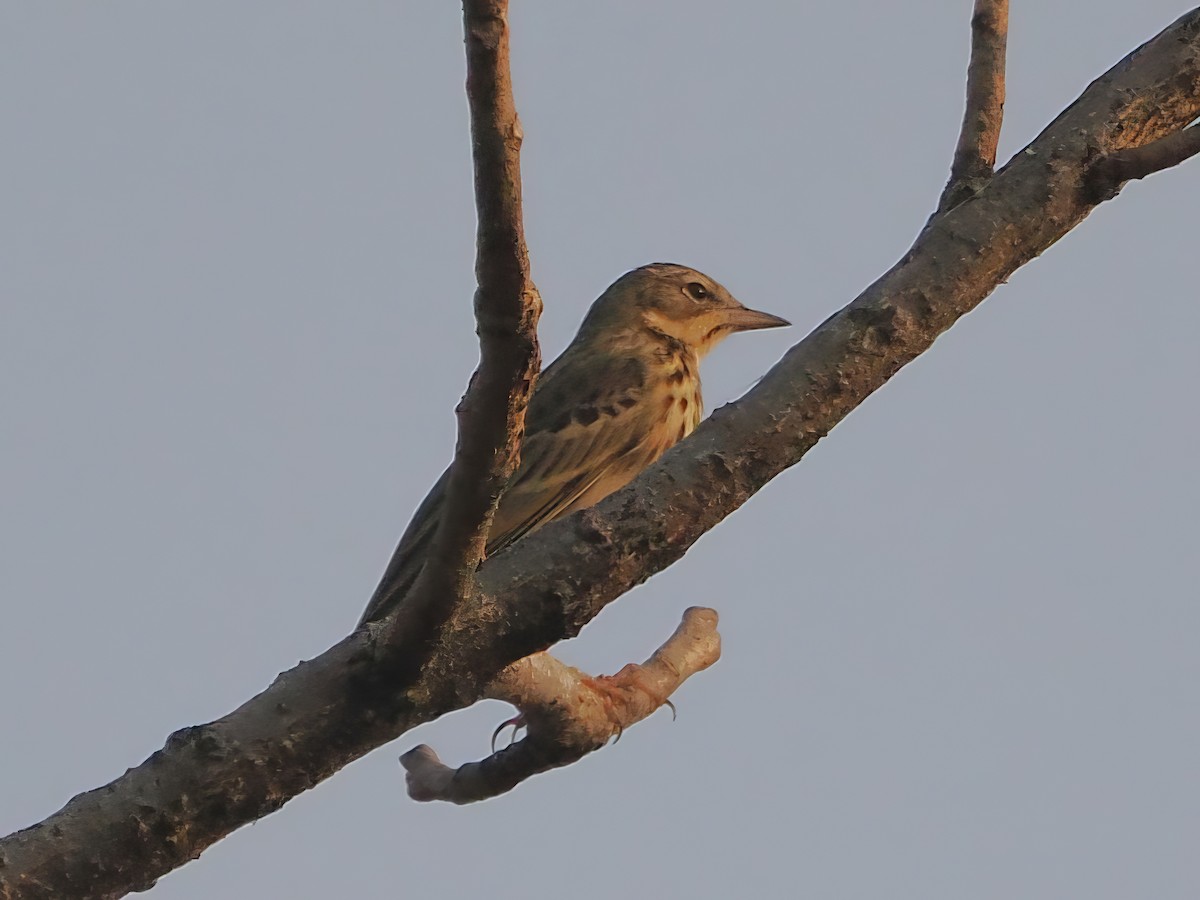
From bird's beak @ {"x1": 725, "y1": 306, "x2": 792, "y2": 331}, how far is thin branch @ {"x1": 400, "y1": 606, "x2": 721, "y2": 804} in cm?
334

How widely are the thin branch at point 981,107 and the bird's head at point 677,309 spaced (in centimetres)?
419

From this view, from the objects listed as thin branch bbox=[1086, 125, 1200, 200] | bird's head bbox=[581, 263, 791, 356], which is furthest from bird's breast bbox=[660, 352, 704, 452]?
thin branch bbox=[1086, 125, 1200, 200]

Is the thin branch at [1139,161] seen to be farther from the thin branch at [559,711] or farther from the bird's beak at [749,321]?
the bird's beak at [749,321]

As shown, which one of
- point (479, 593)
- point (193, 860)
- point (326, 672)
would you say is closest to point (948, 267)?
point (479, 593)

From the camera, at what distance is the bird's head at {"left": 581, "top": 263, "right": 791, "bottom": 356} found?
31.0 ft

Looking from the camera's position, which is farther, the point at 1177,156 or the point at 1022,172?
the point at 1022,172

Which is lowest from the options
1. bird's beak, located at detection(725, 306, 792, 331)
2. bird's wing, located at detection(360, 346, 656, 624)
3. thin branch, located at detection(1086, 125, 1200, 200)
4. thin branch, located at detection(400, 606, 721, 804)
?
thin branch, located at detection(400, 606, 721, 804)

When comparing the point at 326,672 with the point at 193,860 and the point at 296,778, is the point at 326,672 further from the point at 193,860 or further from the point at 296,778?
the point at 193,860

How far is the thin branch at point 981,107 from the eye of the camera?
479 cm

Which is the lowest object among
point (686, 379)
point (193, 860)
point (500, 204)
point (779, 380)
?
point (193, 860)

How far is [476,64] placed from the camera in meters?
2.94

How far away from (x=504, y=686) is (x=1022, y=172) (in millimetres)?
2047

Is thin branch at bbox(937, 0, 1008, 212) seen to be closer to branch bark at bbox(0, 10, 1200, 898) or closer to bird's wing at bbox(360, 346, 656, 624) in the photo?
branch bark at bbox(0, 10, 1200, 898)

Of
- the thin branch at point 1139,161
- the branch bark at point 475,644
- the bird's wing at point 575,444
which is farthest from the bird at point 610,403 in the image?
the thin branch at point 1139,161
